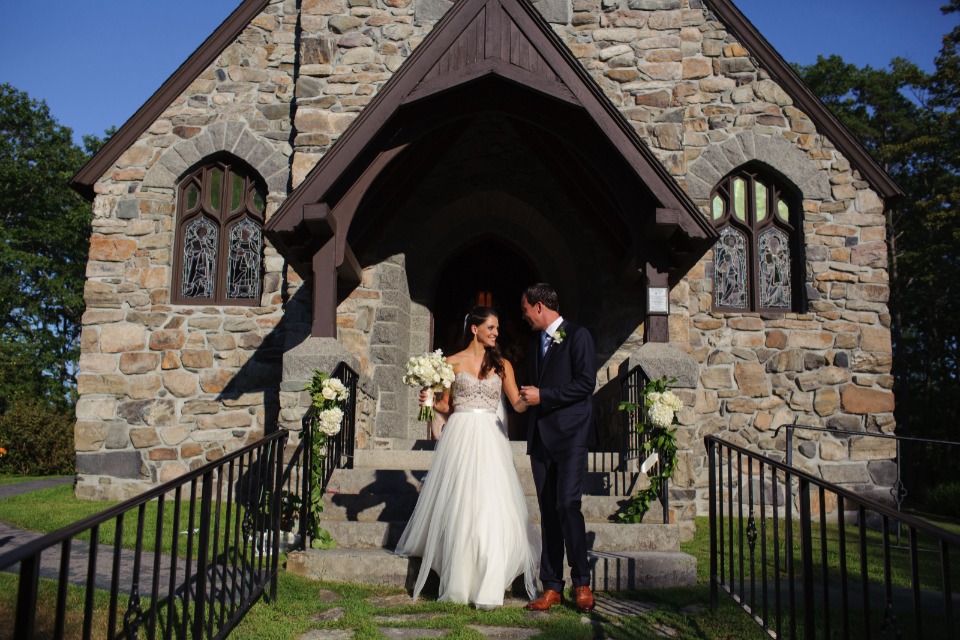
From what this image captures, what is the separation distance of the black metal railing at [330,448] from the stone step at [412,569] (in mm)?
245

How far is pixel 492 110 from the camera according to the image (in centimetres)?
789

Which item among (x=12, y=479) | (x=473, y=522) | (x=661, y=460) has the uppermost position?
(x=661, y=460)

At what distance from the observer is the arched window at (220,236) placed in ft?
33.5

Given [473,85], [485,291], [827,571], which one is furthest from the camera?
[485,291]

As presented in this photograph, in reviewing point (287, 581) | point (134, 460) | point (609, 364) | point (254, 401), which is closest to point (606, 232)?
point (609, 364)

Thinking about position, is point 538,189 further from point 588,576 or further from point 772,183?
point 588,576

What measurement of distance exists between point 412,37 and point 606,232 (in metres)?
3.34

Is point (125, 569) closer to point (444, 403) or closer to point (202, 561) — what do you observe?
point (202, 561)

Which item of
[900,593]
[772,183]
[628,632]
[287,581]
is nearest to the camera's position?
[628,632]

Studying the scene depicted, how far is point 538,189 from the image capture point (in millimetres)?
9906

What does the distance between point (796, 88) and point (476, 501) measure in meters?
8.09

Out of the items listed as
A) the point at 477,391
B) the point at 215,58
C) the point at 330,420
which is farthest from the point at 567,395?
the point at 215,58

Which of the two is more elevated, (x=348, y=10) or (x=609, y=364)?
(x=348, y=10)

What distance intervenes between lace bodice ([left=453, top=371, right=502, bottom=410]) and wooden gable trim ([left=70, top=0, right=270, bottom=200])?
694 cm
